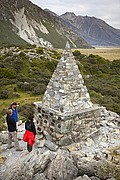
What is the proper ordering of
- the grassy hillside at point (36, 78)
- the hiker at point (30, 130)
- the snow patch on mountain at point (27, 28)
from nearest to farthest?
the hiker at point (30, 130) → the grassy hillside at point (36, 78) → the snow patch on mountain at point (27, 28)

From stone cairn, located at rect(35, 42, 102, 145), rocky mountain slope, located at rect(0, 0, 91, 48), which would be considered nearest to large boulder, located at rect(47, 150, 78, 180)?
stone cairn, located at rect(35, 42, 102, 145)

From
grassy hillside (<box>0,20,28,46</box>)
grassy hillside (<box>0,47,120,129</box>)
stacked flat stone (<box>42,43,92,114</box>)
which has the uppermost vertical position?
grassy hillside (<box>0,20,28,46</box>)

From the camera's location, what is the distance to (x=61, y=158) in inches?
278

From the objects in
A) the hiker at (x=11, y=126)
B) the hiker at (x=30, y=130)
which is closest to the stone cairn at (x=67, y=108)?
the hiker at (x=30, y=130)

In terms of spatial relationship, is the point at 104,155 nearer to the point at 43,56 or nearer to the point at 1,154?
the point at 1,154

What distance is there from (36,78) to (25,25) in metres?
92.5

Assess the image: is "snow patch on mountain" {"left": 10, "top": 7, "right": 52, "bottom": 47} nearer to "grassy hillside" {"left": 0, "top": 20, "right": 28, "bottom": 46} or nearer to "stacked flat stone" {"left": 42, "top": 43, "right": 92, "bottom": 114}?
"grassy hillside" {"left": 0, "top": 20, "right": 28, "bottom": 46}

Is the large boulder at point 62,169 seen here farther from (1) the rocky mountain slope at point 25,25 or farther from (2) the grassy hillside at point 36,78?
(1) the rocky mountain slope at point 25,25

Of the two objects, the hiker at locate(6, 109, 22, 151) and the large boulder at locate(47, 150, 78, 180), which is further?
the hiker at locate(6, 109, 22, 151)

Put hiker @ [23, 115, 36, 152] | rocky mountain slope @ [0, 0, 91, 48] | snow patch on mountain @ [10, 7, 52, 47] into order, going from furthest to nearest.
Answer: snow patch on mountain @ [10, 7, 52, 47], rocky mountain slope @ [0, 0, 91, 48], hiker @ [23, 115, 36, 152]

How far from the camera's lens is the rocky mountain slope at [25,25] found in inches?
4040

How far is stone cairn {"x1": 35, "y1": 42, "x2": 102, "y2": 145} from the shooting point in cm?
821

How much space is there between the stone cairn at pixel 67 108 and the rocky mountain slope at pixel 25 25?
3375 inches

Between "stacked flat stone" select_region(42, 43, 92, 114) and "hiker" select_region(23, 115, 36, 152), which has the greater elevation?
"stacked flat stone" select_region(42, 43, 92, 114)
